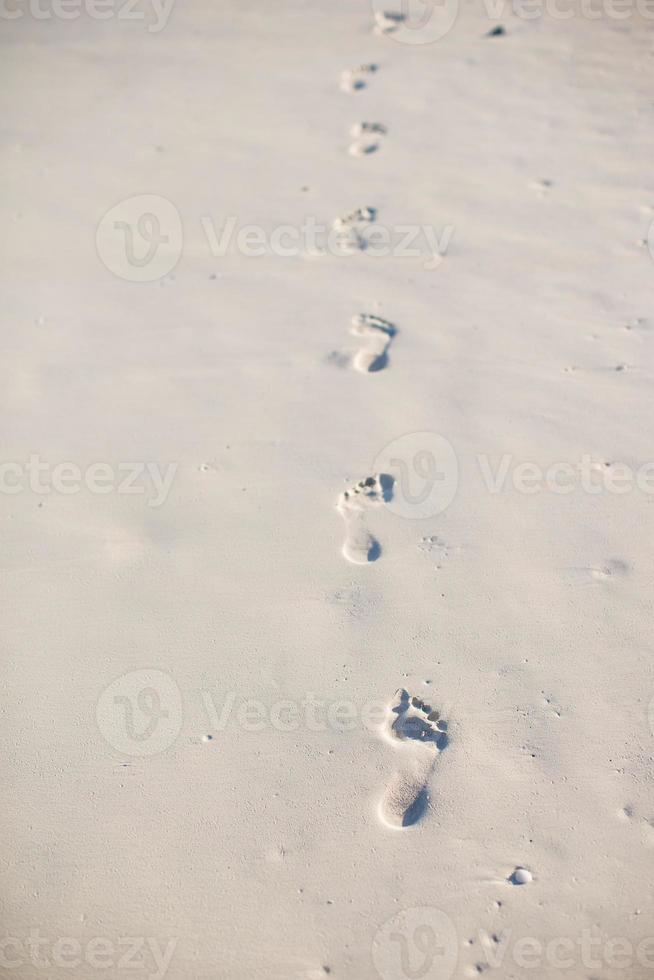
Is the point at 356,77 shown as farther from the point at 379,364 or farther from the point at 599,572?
the point at 599,572

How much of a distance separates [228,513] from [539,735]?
113 cm

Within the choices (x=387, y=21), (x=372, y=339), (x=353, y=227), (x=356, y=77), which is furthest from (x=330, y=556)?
(x=387, y=21)

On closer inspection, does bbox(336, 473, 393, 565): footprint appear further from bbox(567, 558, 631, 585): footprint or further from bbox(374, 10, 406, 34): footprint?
bbox(374, 10, 406, 34): footprint

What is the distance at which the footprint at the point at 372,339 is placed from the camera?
2.98 m

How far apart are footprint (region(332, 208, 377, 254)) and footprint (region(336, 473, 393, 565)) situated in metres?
1.21

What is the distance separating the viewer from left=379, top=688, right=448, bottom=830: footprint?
204 cm

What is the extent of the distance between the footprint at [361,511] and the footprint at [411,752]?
0.45 m

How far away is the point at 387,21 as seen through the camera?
4586 mm

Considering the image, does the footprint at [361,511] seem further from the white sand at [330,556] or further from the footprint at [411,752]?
the footprint at [411,752]

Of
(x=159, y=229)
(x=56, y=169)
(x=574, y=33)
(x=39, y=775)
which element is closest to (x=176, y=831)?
(x=39, y=775)

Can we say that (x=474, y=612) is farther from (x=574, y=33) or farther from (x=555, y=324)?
(x=574, y=33)

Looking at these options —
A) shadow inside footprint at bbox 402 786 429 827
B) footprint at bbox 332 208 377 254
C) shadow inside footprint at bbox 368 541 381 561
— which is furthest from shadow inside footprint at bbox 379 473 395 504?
footprint at bbox 332 208 377 254

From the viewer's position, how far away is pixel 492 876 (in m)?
1.95

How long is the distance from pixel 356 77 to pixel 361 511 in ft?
9.14
